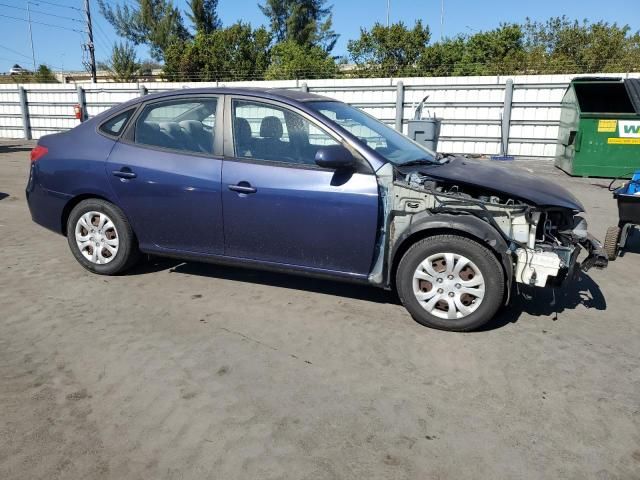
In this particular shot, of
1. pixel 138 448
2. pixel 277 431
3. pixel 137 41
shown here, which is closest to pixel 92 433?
pixel 138 448

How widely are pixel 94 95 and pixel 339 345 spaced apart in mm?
20006

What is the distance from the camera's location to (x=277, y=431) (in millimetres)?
2654

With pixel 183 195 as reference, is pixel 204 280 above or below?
below

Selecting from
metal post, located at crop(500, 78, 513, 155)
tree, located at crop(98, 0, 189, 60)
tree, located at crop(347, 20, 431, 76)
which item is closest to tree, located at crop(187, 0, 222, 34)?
tree, located at crop(98, 0, 189, 60)

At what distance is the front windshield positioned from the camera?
420 centimetres

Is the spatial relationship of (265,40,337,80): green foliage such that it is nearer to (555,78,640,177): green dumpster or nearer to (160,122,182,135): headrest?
(555,78,640,177): green dumpster

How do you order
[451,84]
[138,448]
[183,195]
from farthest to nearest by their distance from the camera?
[451,84] → [183,195] → [138,448]

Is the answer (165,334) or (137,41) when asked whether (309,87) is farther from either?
(137,41)

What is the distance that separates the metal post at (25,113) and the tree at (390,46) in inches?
778

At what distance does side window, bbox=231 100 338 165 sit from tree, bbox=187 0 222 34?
5253 centimetres

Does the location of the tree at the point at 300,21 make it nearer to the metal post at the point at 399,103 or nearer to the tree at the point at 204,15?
the tree at the point at 204,15

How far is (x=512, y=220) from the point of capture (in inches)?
145

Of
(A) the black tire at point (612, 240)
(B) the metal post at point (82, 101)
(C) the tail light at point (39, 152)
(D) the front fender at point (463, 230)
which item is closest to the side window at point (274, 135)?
(D) the front fender at point (463, 230)

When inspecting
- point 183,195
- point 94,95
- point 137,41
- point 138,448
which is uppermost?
point 137,41
